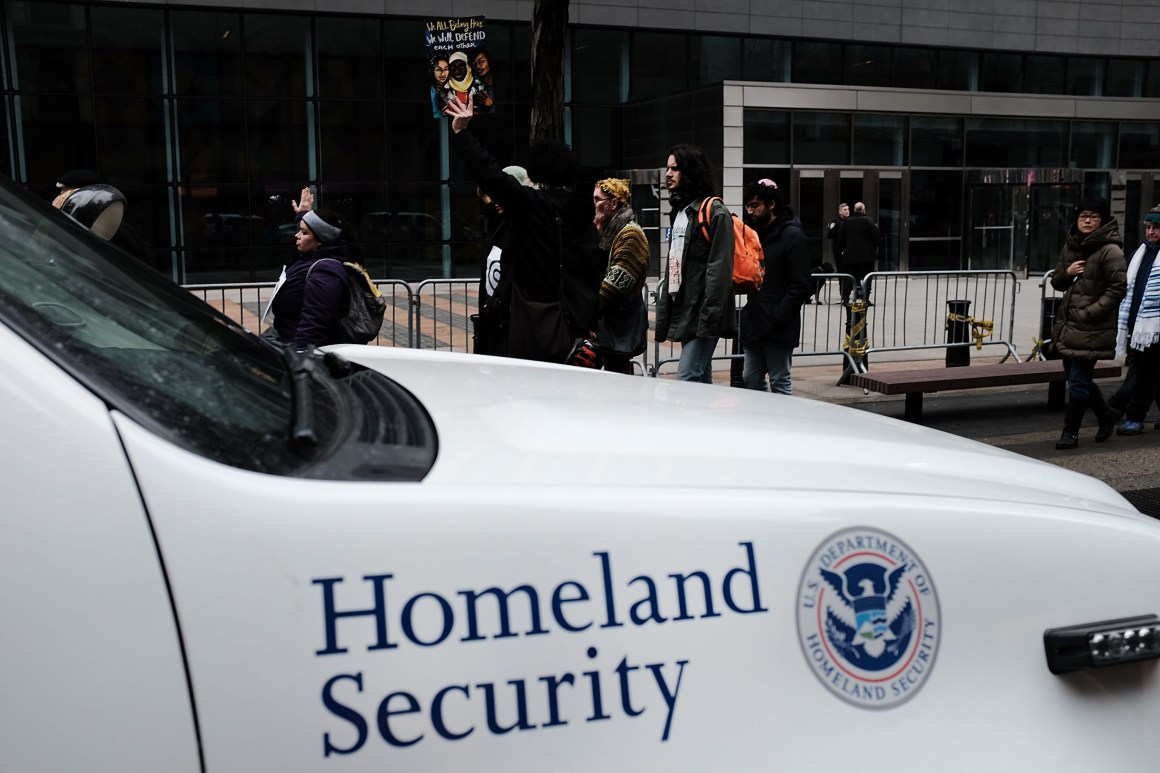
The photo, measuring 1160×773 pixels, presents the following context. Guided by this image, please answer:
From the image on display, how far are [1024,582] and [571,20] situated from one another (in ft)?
87.4

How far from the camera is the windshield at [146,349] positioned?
4.50 ft

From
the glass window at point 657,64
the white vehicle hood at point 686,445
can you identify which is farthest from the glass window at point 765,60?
the white vehicle hood at point 686,445

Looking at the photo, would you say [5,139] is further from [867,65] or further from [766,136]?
[867,65]

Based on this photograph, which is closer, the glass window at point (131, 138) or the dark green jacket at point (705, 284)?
the dark green jacket at point (705, 284)

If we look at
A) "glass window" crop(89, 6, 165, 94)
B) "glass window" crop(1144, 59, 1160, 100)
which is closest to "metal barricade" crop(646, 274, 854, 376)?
"glass window" crop(89, 6, 165, 94)

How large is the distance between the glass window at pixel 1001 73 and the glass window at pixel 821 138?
6893 millimetres

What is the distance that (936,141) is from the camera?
2839cm

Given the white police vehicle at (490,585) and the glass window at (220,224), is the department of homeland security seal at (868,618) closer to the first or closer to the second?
the white police vehicle at (490,585)

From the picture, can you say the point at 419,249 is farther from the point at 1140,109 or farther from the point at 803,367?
the point at 1140,109

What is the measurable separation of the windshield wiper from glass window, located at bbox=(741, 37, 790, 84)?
92.4ft

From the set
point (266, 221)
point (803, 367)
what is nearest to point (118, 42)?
point (266, 221)

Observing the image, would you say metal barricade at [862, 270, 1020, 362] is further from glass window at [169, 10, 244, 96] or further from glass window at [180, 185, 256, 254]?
glass window at [169, 10, 244, 96]

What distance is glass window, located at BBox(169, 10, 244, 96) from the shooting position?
23.8m

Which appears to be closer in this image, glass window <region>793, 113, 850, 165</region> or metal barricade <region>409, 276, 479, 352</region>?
metal barricade <region>409, 276, 479, 352</region>
